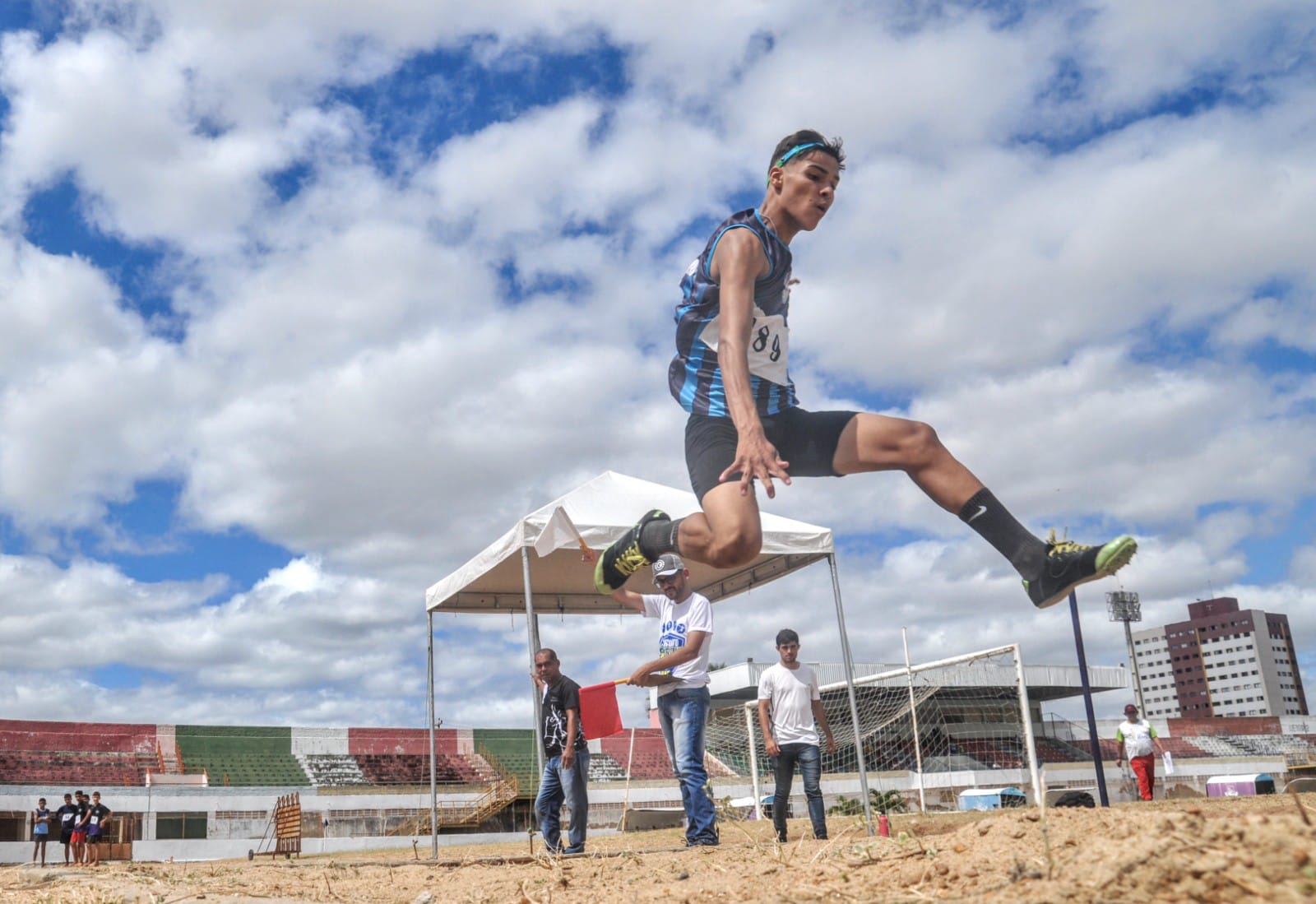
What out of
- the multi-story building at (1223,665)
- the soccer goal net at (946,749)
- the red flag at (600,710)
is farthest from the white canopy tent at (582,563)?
the multi-story building at (1223,665)

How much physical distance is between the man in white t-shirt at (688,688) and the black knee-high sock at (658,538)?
1071 mm

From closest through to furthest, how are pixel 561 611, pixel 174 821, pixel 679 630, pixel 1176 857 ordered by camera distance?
pixel 1176 857
pixel 679 630
pixel 561 611
pixel 174 821

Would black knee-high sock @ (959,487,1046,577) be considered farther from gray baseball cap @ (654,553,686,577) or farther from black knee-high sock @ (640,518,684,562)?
gray baseball cap @ (654,553,686,577)

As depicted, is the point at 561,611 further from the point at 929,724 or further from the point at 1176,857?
the point at 929,724

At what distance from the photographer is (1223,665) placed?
154 meters

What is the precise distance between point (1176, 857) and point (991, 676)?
124 ft

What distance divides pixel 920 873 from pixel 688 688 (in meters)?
3.51

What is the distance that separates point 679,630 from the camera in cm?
604

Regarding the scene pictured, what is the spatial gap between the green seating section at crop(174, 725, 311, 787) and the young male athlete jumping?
89.3ft

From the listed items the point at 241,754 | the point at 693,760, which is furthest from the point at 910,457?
the point at 241,754

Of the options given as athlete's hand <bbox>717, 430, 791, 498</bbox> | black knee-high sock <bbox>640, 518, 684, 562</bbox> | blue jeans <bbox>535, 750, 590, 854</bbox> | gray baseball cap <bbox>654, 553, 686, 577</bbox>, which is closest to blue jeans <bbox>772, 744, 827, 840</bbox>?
blue jeans <bbox>535, 750, 590, 854</bbox>

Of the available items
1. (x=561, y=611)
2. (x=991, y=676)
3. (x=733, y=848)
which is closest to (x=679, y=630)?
(x=733, y=848)

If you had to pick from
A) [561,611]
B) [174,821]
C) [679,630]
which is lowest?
[174,821]

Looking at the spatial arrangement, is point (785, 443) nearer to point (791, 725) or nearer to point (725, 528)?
point (725, 528)
